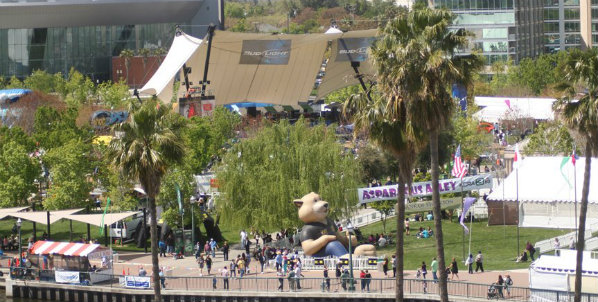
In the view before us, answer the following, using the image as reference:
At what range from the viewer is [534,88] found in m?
127

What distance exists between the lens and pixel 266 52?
11456cm

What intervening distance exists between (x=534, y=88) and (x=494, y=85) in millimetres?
4373

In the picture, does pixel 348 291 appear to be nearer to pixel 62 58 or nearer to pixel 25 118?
pixel 25 118

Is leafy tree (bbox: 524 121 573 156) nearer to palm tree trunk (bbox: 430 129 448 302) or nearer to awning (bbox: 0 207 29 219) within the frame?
awning (bbox: 0 207 29 219)

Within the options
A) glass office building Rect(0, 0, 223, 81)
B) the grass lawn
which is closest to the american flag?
the grass lawn

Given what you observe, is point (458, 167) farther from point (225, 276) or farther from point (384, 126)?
point (384, 126)

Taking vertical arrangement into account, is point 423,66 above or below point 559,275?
above

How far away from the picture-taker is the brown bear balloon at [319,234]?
57.3 meters

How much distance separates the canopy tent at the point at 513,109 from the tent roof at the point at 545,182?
36.2 m

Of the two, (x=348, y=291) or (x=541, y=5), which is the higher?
(x=541, y=5)

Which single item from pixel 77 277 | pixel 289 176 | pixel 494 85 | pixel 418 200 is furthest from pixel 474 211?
pixel 494 85

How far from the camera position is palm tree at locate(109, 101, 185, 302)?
4019 cm

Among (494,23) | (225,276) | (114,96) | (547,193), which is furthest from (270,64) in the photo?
(225,276)

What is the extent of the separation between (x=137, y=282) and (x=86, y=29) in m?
115
